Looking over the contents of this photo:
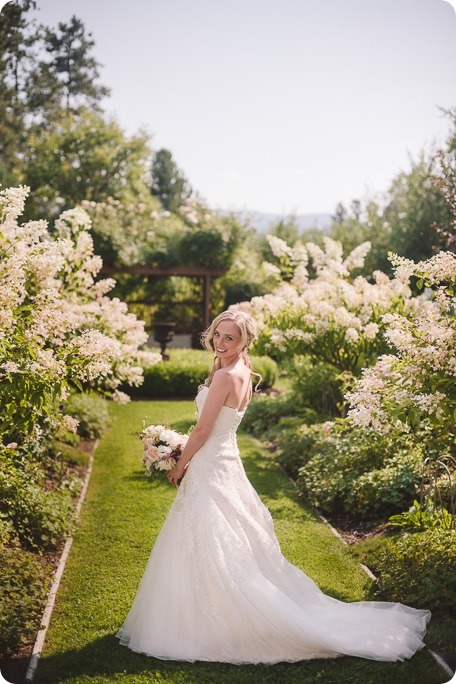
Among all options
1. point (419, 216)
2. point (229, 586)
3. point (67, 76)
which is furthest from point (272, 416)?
point (67, 76)

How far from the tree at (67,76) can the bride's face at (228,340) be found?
36.1 feet

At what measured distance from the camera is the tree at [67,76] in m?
15.0

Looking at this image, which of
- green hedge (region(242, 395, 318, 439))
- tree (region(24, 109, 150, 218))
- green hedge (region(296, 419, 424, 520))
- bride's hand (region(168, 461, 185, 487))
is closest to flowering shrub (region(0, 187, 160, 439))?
bride's hand (region(168, 461, 185, 487))

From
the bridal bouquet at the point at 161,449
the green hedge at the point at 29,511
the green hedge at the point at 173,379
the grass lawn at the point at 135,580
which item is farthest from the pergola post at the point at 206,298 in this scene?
the bridal bouquet at the point at 161,449

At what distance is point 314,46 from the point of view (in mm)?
6984

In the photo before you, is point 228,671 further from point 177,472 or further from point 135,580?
point 135,580

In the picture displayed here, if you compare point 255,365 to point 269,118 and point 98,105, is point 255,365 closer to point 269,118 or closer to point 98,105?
point 269,118

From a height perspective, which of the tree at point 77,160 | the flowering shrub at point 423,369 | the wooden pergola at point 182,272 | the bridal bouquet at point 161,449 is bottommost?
the bridal bouquet at point 161,449

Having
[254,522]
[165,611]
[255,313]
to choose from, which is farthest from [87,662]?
→ [255,313]

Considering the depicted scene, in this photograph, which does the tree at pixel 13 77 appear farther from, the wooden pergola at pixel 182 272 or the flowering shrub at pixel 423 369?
the flowering shrub at pixel 423 369

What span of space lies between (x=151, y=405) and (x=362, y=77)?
24.2 ft

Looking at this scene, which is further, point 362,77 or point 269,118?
point 269,118

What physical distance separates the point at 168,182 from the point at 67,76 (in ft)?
41.9

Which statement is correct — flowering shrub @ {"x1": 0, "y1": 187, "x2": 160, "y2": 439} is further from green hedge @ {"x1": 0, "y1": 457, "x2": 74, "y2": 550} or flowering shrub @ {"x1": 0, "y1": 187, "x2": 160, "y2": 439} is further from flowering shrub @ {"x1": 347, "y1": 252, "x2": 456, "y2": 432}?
flowering shrub @ {"x1": 347, "y1": 252, "x2": 456, "y2": 432}
